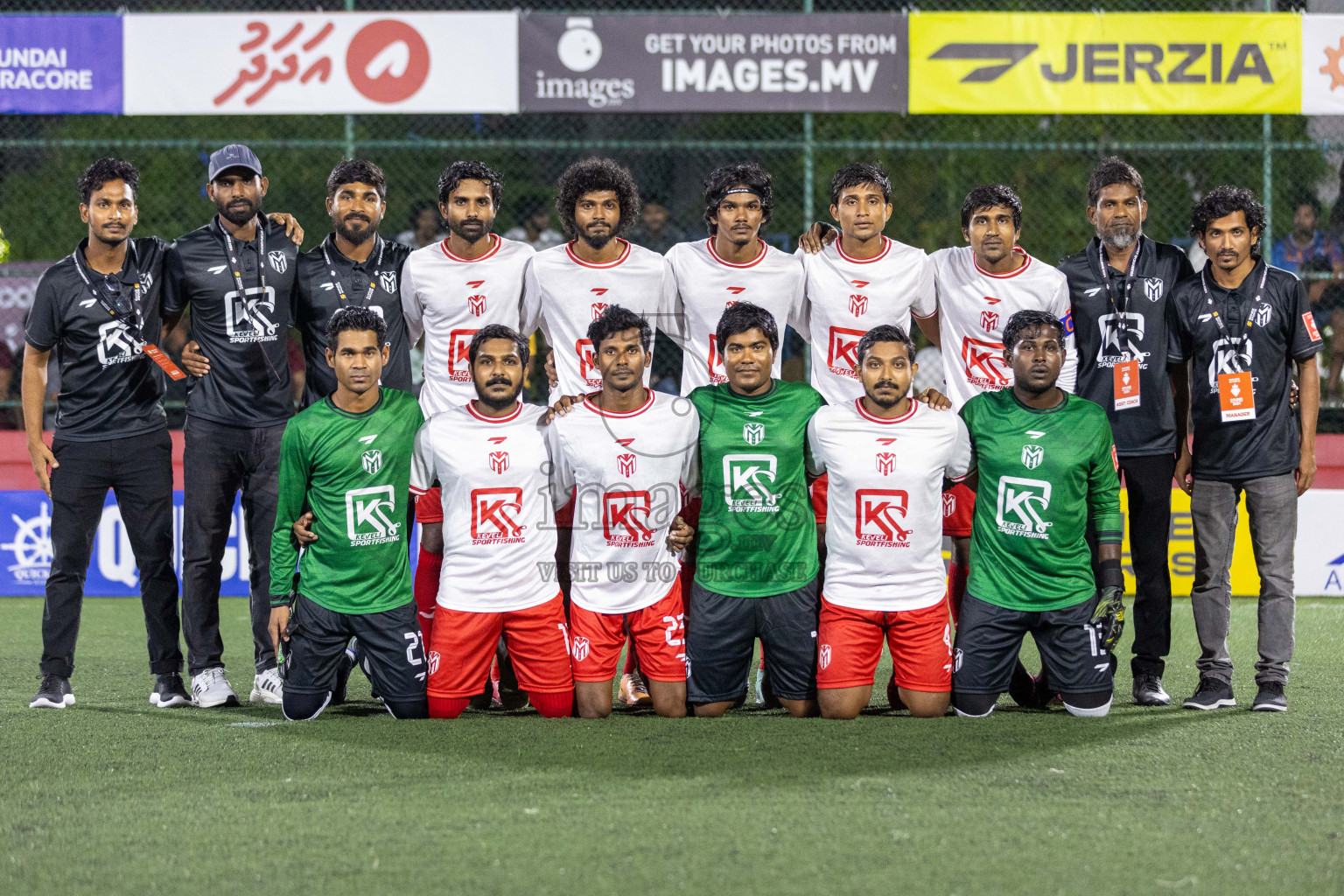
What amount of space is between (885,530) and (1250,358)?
163cm

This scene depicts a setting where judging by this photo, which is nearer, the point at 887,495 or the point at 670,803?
the point at 670,803

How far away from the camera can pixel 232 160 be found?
5773 mm

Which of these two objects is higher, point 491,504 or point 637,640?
point 491,504

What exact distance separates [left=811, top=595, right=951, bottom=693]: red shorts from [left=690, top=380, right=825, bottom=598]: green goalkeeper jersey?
0.22m

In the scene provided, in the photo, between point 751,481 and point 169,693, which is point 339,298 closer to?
point 169,693

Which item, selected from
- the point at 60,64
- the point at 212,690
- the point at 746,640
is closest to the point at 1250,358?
the point at 746,640

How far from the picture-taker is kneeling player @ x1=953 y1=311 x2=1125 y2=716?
5.31 m

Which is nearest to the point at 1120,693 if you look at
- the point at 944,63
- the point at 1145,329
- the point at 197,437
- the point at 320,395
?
the point at 1145,329

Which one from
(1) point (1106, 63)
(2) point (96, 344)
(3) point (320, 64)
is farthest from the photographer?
(1) point (1106, 63)

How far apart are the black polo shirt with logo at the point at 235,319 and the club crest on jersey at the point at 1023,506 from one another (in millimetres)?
2903

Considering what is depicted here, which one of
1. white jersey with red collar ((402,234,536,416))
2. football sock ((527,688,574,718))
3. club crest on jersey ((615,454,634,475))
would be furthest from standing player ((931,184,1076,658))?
white jersey with red collar ((402,234,536,416))

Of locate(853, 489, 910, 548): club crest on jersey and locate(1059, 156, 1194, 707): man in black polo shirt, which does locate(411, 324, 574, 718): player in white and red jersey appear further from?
locate(1059, 156, 1194, 707): man in black polo shirt

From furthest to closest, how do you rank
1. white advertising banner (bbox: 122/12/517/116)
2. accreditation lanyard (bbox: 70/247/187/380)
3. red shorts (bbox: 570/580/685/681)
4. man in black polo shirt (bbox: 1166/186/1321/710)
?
1. white advertising banner (bbox: 122/12/517/116)
2. accreditation lanyard (bbox: 70/247/187/380)
3. man in black polo shirt (bbox: 1166/186/1321/710)
4. red shorts (bbox: 570/580/685/681)

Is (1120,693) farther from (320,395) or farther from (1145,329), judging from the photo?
(320,395)
